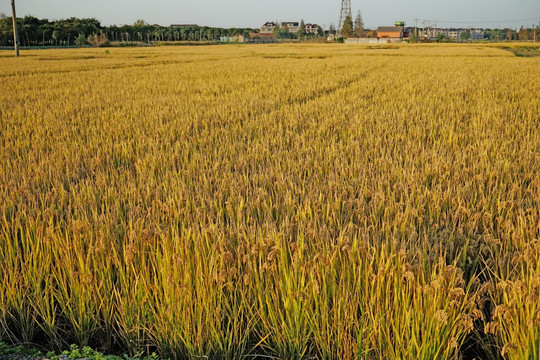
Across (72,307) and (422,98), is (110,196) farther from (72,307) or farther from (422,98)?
(422,98)

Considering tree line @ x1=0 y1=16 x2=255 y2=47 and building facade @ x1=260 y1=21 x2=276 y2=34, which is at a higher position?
building facade @ x1=260 y1=21 x2=276 y2=34

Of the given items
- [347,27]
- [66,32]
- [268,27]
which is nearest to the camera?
[66,32]

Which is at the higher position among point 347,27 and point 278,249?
point 347,27

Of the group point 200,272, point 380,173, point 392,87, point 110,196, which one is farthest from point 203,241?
point 392,87

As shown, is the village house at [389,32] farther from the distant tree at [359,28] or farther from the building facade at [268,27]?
the building facade at [268,27]

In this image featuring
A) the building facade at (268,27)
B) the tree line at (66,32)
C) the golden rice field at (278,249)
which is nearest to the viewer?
the golden rice field at (278,249)

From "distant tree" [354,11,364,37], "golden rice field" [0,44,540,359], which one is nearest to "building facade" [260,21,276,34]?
"distant tree" [354,11,364,37]

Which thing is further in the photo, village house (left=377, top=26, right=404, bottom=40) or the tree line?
village house (left=377, top=26, right=404, bottom=40)

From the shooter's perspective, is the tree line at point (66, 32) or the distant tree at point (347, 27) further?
the distant tree at point (347, 27)

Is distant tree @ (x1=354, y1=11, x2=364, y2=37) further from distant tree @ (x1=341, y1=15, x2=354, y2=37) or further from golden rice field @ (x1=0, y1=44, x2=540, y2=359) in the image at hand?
golden rice field @ (x1=0, y1=44, x2=540, y2=359)

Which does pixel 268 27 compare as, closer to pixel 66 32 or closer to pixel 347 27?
pixel 347 27

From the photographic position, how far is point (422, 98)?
298 inches

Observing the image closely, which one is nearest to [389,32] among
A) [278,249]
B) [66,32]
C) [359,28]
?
[359,28]

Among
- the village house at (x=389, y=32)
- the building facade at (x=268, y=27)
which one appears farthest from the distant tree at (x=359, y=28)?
the building facade at (x=268, y=27)
